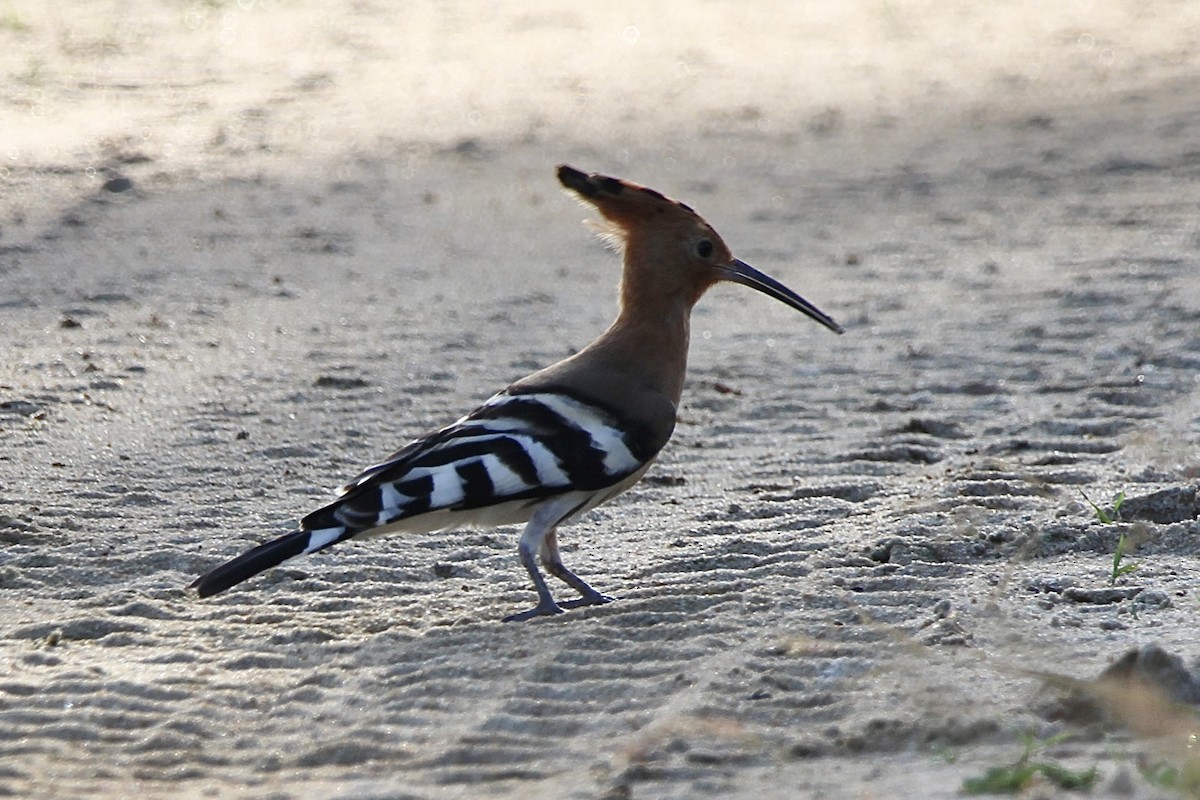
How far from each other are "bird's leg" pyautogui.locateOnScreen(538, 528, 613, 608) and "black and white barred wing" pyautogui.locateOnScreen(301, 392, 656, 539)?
12 cm

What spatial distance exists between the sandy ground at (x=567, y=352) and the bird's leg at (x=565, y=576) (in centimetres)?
9

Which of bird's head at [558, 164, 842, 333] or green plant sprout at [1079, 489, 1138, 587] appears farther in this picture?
bird's head at [558, 164, 842, 333]

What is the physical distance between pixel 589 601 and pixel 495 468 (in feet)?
1.24

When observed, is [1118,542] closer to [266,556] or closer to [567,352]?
[266,556]

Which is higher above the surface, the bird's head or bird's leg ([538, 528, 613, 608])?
the bird's head

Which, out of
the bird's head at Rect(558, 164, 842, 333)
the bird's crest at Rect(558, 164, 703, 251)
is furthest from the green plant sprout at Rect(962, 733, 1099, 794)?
the bird's crest at Rect(558, 164, 703, 251)

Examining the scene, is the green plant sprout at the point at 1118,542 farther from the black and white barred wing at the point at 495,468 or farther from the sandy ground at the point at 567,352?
the black and white barred wing at the point at 495,468

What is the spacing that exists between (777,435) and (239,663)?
2347 mm

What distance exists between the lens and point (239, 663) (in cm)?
385

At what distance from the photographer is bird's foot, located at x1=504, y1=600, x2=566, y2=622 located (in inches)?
164

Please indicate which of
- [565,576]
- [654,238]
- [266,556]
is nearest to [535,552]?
[565,576]

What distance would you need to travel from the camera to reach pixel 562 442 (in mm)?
4324

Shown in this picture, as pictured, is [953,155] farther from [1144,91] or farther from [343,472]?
[343,472]

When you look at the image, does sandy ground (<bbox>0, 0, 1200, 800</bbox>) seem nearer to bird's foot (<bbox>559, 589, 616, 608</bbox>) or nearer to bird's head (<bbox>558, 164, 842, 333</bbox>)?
bird's foot (<bbox>559, 589, 616, 608</bbox>)
